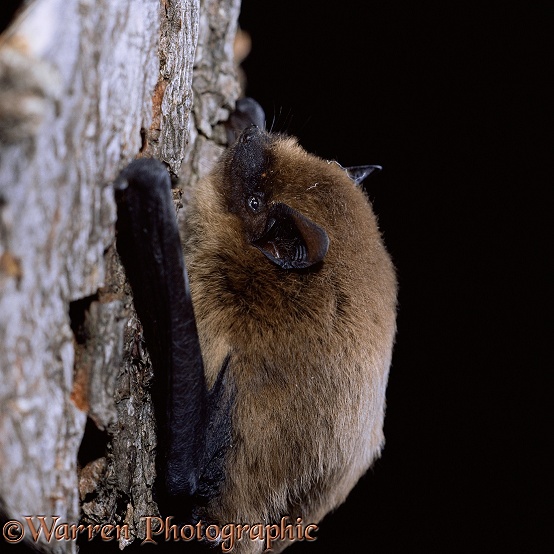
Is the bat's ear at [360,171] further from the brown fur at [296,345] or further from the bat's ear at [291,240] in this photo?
the bat's ear at [291,240]

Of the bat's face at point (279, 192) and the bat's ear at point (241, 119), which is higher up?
the bat's ear at point (241, 119)

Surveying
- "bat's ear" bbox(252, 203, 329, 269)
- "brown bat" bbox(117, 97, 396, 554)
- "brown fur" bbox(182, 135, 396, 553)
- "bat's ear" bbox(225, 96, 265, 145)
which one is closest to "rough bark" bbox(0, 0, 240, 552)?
"brown bat" bbox(117, 97, 396, 554)

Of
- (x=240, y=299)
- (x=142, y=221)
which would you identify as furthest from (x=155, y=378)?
(x=142, y=221)

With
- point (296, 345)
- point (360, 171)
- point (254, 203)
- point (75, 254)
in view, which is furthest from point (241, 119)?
point (75, 254)

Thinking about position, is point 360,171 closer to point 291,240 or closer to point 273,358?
point 291,240

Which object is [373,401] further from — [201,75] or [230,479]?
[201,75]

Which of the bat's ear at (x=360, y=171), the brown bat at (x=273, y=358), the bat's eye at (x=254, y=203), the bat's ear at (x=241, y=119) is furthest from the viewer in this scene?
the bat's ear at (x=241, y=119)

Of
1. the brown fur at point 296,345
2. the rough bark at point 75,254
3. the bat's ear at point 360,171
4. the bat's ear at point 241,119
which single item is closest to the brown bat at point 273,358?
the brown fur at point 296,345

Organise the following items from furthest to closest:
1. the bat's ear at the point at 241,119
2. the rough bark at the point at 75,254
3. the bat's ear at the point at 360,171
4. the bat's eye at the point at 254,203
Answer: the bat's ear at the point at 241,119
the bat's ear at the point at 360,171
the bat's eye at the point at 254,203
the rough bark at the point at 75,254
